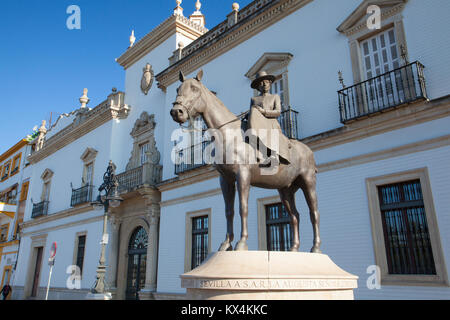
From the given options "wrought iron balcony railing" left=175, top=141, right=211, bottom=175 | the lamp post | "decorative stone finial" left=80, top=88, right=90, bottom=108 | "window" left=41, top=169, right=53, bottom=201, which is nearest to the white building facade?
"wrought iron balcony railing" left=175, top=141, right=211, bottom=175

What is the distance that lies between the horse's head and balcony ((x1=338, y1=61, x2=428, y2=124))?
5.41 metres

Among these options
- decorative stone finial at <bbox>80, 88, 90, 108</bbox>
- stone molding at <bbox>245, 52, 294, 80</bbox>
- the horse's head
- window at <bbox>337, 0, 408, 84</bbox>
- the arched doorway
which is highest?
decorative stone finial at <bbox>80, 88, 90, 108</bbox>

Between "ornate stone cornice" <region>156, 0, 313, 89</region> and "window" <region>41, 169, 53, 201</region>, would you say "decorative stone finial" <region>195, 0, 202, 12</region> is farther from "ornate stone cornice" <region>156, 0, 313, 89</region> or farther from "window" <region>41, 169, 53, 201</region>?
"window" <region>41, 169, 53, 201</region>

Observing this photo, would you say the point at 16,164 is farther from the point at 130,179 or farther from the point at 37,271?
the point at 130,179

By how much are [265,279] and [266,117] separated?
6.74ft

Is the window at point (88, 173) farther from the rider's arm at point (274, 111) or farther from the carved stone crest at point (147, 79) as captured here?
the rider's arm at point (274, 111)

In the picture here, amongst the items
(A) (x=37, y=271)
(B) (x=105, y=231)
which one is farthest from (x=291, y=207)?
(A) (x=37, y=271)

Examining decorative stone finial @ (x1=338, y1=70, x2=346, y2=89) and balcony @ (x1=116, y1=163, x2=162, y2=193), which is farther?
balcony @ (x1=116, y1=163, x2=162, y2=193)

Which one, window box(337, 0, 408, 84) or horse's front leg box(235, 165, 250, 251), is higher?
window box(337, 0, 408, 84)

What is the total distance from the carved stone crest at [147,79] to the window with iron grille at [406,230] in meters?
12.4

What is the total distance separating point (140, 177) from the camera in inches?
620

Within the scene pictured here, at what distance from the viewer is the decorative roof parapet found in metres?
19.0

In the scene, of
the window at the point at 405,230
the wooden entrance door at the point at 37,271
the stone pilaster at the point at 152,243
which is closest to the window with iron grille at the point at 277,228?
the window at the point at 405,230

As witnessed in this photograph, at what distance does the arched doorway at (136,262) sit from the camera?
1544 centimetres
